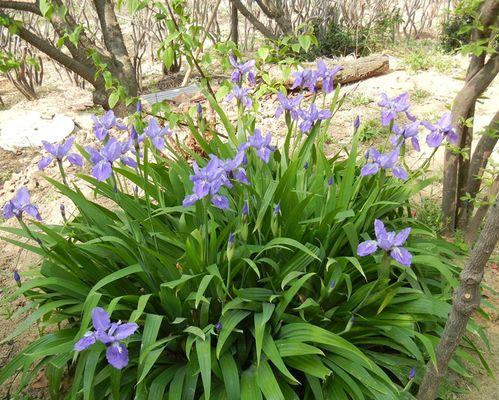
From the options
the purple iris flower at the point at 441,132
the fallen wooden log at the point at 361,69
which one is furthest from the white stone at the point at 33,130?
the purple iris flower at the point at 441,132

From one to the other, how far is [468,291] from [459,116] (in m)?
1.46

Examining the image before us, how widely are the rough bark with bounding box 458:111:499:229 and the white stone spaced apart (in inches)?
155

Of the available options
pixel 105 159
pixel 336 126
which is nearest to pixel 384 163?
pixel 105 159

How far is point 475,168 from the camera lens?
279 centimetres

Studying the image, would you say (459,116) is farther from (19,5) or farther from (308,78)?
(19,5)

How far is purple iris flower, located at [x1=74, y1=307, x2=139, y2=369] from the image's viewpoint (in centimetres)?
135

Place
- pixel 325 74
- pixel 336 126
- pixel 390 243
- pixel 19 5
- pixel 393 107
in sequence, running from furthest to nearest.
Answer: pixel 336 126
pixel 19 5
pixel 325 74
pixel 393 107
pixel 390 243

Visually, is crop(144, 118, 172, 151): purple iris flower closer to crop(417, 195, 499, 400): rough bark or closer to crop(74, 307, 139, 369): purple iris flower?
crop(74, 307, 139, 369): purple iris flower

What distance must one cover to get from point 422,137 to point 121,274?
2944 millimetres

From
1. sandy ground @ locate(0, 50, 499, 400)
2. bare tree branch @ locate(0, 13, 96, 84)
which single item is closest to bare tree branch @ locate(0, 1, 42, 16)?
bare tree branch @ locate(0, 13, 96, 84)

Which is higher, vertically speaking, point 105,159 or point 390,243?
point 105,159

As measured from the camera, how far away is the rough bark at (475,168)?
2.69m

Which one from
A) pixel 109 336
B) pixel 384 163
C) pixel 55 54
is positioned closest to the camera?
pixel 109 336

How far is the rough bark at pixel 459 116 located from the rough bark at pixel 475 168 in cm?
7
